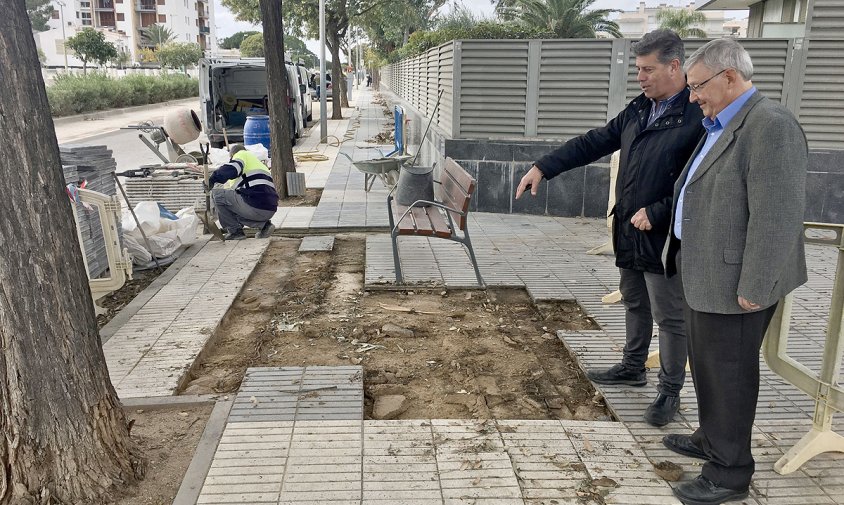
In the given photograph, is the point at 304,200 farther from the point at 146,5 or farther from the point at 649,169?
the point at 146,5

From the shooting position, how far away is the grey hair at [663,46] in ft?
10.2

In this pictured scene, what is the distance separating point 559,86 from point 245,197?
3.98m

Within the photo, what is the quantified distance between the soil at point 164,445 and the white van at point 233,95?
12392 mm

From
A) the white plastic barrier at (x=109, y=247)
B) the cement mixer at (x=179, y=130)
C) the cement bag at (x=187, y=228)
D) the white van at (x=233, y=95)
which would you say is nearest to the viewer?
the white plastic barrier at (x=109, y=247)

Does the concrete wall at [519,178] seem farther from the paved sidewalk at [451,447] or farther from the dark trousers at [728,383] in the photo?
the dark trousers at [728,383]

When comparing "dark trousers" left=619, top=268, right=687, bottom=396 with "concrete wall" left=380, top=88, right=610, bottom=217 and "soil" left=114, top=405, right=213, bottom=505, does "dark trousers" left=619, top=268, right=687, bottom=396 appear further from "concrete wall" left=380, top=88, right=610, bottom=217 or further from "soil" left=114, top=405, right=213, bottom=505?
"concrete wall" left=380, top=88, right=610, bottom=217

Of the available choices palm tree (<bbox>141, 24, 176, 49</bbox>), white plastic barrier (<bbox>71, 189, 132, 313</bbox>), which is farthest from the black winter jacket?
palm tree (<bbox>141, 24, 176, 49</bbox>)

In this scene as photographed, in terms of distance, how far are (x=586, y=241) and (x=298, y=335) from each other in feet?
12.5

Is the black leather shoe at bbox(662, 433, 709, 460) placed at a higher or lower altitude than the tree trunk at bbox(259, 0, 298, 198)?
lower

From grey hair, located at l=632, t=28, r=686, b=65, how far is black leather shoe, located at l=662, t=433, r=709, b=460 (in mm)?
1747

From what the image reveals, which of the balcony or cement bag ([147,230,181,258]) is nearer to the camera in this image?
cement bag ([147,230,181,258])

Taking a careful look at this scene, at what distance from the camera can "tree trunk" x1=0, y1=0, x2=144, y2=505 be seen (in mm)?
2285

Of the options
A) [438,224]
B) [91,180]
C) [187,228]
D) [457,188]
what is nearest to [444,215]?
[438,224]

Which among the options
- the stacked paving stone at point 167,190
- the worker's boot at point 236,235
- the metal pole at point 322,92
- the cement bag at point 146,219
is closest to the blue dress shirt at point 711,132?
the cement bag at point 146,219
